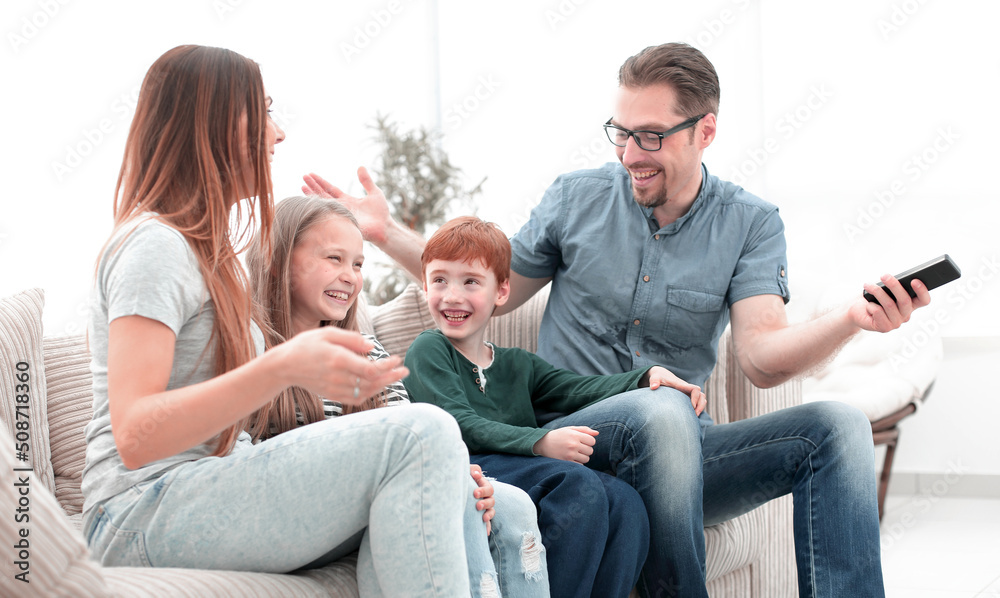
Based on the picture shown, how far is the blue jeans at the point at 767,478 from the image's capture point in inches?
54.1

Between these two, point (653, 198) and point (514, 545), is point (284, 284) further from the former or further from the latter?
point (653, 198)

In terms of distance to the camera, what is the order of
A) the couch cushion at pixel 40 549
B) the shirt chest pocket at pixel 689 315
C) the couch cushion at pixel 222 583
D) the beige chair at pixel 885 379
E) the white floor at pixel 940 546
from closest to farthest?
the couch cushion at pixel 40 549 < the couch cushion at pixel 222 583 < the shirt chest pocket at pixel 689 315 < the white floor at pixel 940 546 < the beige chair at pixel 885 379

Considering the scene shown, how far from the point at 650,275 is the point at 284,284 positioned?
0.80 m

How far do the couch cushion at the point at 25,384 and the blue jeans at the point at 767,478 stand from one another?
93cm

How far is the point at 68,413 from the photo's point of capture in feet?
4.87

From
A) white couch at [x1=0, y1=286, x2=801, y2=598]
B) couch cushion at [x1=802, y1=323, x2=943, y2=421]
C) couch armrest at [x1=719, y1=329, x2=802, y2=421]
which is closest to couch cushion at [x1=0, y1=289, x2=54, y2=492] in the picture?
white couch at [x1=0, y1=286, x2=801, y2=598]

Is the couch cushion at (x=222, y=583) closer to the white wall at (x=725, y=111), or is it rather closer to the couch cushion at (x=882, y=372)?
the white wall at (x=725, y=111)

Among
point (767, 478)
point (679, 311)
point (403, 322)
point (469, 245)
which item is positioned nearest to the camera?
point (767, 478)

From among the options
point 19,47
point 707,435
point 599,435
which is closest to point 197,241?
point 599,435

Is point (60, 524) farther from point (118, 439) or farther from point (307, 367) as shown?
point (307, 367)

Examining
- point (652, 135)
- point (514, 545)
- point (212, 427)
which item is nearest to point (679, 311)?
point (652, 135)

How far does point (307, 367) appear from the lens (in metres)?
0.88

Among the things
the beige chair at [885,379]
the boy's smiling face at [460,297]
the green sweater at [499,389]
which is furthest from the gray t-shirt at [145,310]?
the beige chair at [885,379]

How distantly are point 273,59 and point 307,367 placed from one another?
2872 mm
